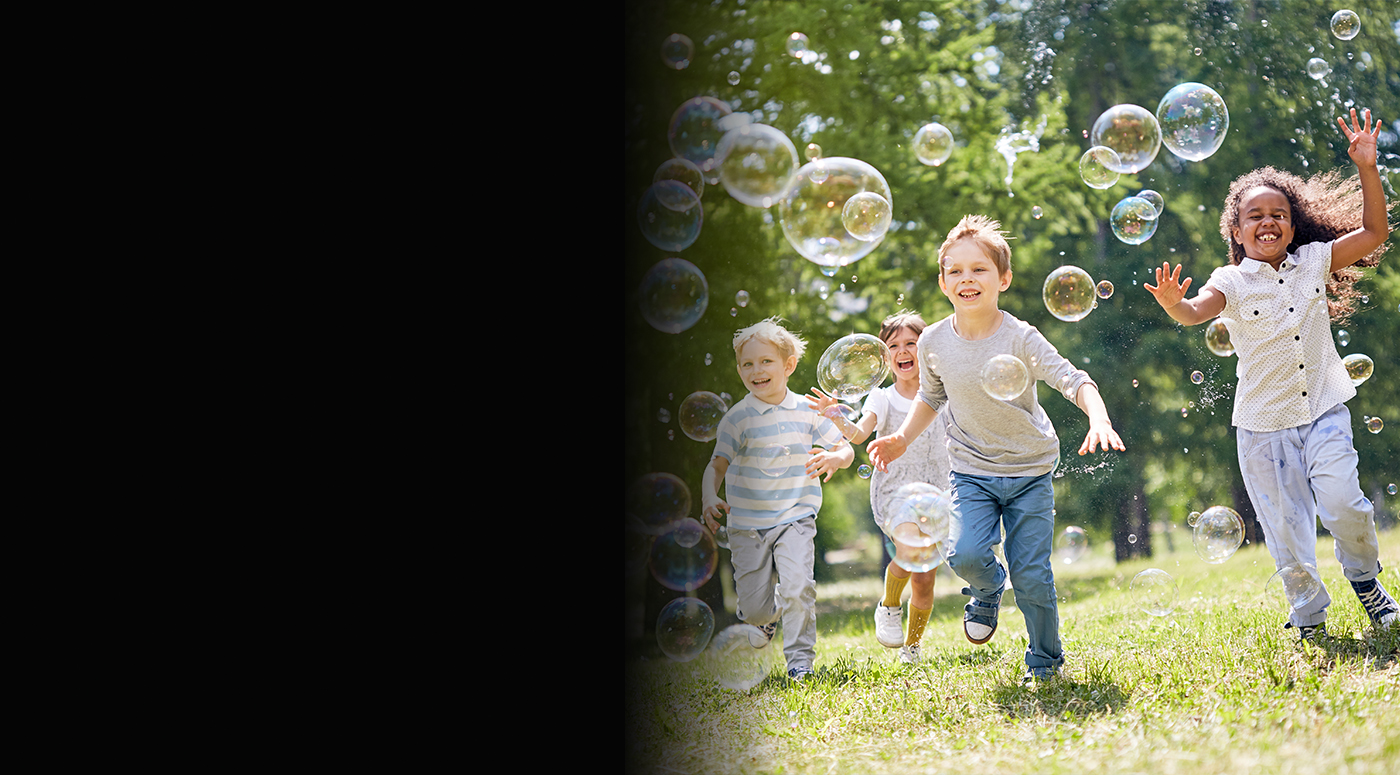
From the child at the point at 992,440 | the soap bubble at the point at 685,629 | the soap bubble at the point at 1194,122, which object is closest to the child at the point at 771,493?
the soap bubble at the point at 685,629

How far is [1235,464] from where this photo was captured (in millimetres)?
9289

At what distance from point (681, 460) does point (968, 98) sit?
3988mm

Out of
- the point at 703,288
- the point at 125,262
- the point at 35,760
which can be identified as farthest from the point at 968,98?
the point at 35,760

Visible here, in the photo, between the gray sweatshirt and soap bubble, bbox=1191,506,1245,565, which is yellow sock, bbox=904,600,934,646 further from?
soap bubble, bbox=1191,506,1245,565

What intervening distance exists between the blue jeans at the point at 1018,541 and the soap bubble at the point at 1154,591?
660 mm

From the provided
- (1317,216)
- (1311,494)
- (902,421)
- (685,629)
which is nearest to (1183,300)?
(1317,216)

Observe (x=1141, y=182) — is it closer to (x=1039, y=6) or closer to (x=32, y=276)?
(x=1039, y=6)

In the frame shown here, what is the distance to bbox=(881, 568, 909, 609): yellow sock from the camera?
3.98m

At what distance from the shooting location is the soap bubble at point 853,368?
12.3 feet

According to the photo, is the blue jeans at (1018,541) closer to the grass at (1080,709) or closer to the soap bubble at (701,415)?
the grass at (1080,709)

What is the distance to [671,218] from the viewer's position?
4.57 m

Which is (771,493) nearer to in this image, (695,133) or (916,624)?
(916,624)

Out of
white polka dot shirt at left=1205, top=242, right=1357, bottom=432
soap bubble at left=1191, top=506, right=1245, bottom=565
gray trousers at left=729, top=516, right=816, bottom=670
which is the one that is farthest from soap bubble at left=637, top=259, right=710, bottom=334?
soap bubble at left=1191, top=506, right=1245, bottom=565

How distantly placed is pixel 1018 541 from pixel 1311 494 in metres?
1.01
